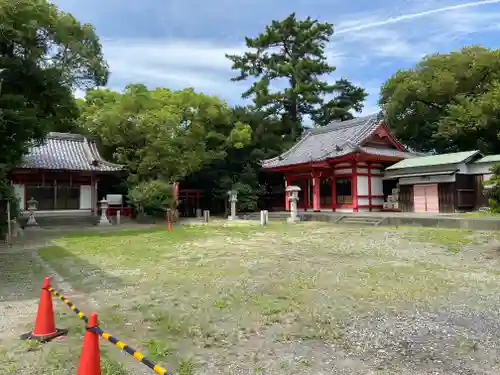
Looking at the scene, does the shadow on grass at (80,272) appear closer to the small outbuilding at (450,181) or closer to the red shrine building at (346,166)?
the red shrine building at (346,166)

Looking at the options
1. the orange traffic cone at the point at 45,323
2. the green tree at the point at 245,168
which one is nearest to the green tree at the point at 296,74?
the green tree at the point at 245,168

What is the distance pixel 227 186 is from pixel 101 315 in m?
22.3

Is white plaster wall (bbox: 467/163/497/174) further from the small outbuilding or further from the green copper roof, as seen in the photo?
the green copper roof

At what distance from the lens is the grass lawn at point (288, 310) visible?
13.0 feet

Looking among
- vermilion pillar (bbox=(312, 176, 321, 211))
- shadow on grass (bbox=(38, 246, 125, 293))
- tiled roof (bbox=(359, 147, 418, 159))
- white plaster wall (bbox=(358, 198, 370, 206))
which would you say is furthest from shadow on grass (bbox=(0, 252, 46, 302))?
tiled roof (bbox=(359, 147, 418, 159))

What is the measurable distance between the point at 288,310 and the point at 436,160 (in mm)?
18780

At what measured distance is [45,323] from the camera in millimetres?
4559

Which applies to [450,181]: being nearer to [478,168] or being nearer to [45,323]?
[478,168]

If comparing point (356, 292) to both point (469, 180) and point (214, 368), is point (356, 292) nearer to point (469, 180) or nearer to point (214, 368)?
point (214, 368)

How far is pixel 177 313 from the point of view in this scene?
18.2ft

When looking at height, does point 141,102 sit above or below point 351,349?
above

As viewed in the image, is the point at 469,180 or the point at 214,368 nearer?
the point at 214,368

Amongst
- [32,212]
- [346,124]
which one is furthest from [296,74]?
[32,212]

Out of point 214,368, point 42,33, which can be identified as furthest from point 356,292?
point 42,33
